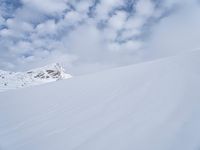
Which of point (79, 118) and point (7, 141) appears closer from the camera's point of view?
point (7, 141)

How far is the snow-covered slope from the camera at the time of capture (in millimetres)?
822

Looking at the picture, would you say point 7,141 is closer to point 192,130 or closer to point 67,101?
point 67,101

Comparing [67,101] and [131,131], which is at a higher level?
[67,101]

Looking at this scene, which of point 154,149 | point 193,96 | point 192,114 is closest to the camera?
point 154,149

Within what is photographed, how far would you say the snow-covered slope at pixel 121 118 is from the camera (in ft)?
2.70

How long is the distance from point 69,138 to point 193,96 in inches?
31.0

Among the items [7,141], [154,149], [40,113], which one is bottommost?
[154,149]

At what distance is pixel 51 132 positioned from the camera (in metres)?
1.10

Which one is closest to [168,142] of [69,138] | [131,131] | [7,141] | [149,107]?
[131,131]

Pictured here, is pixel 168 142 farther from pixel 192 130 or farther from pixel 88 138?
pixel 88 138

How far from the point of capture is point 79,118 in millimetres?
1254

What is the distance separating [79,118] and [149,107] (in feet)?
1.60

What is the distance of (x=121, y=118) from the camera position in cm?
109

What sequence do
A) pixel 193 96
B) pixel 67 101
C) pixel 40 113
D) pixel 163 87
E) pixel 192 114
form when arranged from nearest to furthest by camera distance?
pixel 192 114 < pixel 193 96 < pixel 163 87 < pixel 40 113 < pixel 67 101
